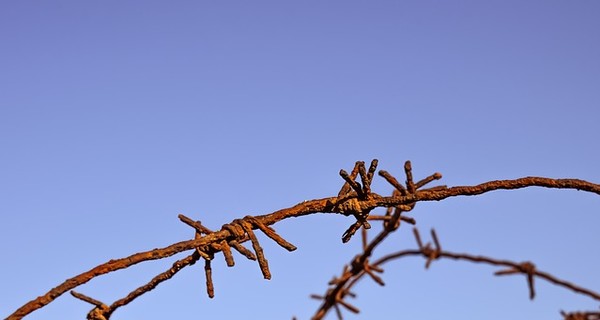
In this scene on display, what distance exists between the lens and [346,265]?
3.29 m

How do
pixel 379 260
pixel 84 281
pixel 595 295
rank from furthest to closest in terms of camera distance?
pixel 379 260, pixel 595 295, pixel 84 281

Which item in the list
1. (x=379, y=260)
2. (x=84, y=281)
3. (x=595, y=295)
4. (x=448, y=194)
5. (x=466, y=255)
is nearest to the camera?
(x=84, y=281)

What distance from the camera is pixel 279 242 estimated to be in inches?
100

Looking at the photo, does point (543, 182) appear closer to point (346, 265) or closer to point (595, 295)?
point (595, 295)

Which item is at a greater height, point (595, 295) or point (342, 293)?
point (342, 293)

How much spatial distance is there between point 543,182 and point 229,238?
1066 millimetres

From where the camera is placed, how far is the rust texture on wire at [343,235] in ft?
7.72

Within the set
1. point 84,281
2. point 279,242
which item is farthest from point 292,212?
point 84,281

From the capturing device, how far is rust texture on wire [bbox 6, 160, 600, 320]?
2.35 meters

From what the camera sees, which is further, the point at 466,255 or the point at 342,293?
the point at 342,293

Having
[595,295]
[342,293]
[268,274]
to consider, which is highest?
[342,293]

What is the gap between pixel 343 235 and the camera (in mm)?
2762

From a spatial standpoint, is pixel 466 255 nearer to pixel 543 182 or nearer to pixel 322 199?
pixel 543 182

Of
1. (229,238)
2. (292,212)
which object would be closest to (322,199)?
→ (292,212)
